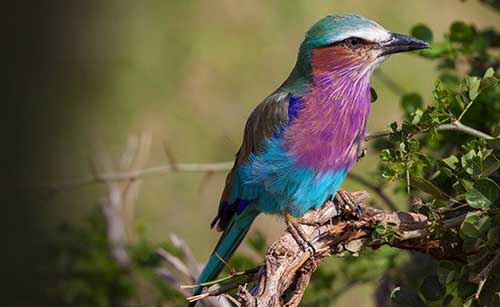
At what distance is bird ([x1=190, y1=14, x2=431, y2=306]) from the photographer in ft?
9.52

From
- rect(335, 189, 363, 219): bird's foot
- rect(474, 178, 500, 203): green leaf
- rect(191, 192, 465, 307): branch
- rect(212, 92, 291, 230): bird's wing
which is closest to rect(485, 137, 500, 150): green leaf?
rect(474, 178, 500, 203): green leaf

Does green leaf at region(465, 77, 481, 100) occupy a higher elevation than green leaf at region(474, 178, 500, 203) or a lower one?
higher

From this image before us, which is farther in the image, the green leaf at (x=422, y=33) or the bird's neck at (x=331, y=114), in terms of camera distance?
the green leaf at (x=422, y=33)

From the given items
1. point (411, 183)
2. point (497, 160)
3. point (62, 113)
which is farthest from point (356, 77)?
point (62, 113)

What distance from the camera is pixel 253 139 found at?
3.16 metres

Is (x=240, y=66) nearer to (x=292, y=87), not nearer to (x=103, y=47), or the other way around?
(x=103, y=47)

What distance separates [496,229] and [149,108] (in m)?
4.40

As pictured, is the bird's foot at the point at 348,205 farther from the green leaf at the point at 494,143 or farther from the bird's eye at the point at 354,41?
the bird's eye at the point at 354,41

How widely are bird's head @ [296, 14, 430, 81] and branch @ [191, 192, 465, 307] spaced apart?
0.55 meters

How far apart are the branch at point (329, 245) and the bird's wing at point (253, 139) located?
554 mm

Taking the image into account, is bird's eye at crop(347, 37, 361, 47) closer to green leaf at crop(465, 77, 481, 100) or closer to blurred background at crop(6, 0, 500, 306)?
green leaf at crop(465, 77, 481, 100)

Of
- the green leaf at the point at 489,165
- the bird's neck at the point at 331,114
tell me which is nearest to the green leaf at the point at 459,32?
the bird's neck at the point at 331,114

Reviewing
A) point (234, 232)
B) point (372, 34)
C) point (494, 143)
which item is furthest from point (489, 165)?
point (234, 232)

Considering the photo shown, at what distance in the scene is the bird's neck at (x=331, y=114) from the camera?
114 inches
